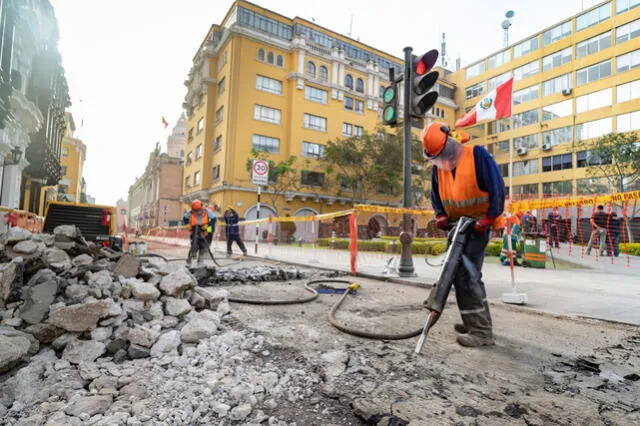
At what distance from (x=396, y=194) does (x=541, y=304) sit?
32933mm

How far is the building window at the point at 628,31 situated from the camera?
29850 millimetres

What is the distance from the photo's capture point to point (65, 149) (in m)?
48.8

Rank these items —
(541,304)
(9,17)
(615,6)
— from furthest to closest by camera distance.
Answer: (615,6)
(9,17)
(541,304)

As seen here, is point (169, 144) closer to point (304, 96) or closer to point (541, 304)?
point (304, 96)

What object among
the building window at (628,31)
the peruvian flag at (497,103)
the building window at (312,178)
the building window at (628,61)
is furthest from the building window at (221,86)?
the building window at (628,31)

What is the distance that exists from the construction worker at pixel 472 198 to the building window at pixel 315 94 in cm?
3193

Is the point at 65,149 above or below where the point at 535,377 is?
above

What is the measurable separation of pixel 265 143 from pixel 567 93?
2971 centimetres

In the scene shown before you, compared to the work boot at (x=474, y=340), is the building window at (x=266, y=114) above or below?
above

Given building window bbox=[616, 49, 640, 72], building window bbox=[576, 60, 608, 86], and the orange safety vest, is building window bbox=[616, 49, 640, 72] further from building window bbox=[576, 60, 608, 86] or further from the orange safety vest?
the orange safety vest

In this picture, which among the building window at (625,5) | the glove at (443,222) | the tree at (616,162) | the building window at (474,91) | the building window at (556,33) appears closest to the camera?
the glove at (443,222)

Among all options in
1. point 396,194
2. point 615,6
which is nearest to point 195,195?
point 396,194

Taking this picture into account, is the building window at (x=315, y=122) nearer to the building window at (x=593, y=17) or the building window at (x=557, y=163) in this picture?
the building window at (x=557, y=163)

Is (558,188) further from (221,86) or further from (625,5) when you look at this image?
(221,86)
